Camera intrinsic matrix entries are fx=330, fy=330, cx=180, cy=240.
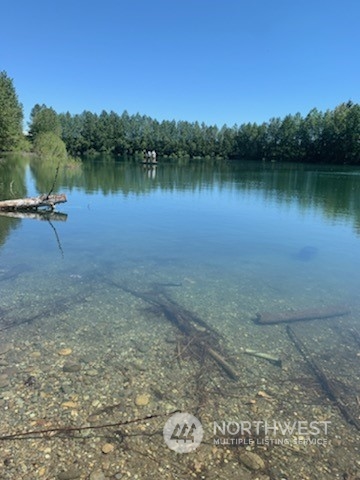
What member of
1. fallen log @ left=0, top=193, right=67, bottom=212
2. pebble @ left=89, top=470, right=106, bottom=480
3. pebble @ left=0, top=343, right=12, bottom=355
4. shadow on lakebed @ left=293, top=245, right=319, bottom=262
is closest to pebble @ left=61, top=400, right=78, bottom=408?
pebble @ left=89, top=470, right=106, bottom=480

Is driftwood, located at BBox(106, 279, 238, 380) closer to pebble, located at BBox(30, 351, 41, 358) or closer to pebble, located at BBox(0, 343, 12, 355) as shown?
pebble, located at BBox(30, 351, 41, 358)

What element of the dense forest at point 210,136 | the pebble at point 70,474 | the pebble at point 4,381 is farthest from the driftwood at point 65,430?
the dense forest at point 210,136

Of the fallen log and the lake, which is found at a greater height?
the fallen log

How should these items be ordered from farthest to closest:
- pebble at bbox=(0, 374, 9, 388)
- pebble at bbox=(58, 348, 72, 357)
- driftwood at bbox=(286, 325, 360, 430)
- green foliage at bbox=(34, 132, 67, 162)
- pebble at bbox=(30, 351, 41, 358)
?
green foliage at bbox=(34, 132, 67, 162) < pebble at bbox=(58, 348, 72, 357) < pebble at bbox=(30, 351, 41, 358) < pebble at bbox=(0, 374, 9, 388) < driftwood at bbox=(286, 325, 360, 430)

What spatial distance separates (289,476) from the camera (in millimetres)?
4895

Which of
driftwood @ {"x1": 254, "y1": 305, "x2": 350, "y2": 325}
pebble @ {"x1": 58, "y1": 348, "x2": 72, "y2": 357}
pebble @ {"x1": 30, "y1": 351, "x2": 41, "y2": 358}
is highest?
pebble @ {"x1": 30, "y1": 351, "x2": 41, "y2": 358}

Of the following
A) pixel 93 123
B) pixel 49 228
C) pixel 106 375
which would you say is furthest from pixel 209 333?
pixel 93 123

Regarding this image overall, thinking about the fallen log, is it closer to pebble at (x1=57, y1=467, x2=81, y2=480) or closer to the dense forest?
pebble at (x1=57, y1=467, x2=81, y2=480)

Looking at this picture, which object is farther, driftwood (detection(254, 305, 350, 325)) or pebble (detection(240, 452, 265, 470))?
driftwood (detection(254, 305, 350, 325))

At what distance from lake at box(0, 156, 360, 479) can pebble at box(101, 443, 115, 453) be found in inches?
1.0

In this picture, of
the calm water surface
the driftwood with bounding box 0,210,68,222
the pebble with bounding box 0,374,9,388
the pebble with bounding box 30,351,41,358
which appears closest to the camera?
the pebble with bounding box 0,374,9,388

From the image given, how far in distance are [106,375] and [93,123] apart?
6873 inches

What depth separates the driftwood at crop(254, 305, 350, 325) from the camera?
9.69m

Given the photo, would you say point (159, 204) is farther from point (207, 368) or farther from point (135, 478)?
point (135, 478)
